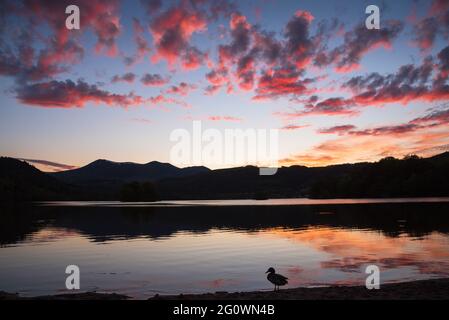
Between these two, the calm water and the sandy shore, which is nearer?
the sandy shore

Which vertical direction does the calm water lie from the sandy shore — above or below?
below

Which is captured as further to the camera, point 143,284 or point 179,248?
point 179,248

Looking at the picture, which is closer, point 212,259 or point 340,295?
point 340,295

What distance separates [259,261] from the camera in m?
40.3

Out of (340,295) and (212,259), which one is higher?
(340,295)

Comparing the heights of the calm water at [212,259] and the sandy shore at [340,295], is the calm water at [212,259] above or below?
below

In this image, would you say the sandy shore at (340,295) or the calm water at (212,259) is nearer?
the sandy shore at (340,295)
